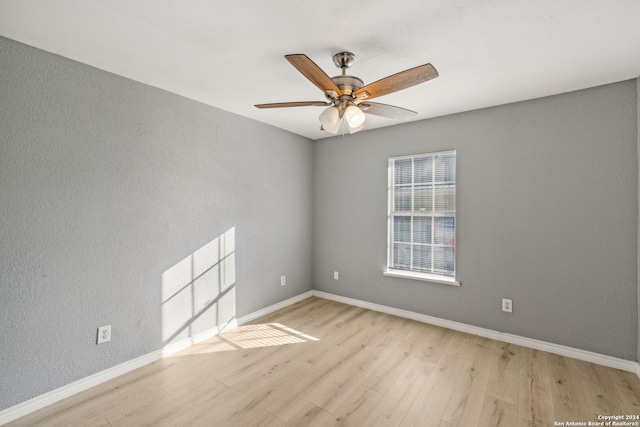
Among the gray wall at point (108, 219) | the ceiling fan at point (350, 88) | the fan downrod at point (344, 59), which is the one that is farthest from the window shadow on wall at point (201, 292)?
the fan downrod at point (344, 59)

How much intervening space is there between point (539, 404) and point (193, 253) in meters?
3.01

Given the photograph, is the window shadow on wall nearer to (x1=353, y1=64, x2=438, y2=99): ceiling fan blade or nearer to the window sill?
the window sill

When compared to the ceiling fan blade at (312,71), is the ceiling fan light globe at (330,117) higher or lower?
lower

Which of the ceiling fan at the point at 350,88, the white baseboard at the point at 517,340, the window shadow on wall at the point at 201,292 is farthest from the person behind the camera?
the window shadow on wall at the point at 201,292

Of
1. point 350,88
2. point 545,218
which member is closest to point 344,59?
point 350,88

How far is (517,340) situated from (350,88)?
2830mm

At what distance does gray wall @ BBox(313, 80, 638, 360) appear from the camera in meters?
2.35

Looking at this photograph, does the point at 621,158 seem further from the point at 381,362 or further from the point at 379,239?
the point at 381,362

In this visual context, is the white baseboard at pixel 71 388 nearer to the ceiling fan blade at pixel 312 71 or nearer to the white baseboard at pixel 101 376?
the white baseboard at pixel 101 376

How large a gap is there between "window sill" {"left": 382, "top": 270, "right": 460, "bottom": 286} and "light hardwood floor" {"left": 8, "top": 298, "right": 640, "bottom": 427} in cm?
56

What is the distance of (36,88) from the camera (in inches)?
75.1

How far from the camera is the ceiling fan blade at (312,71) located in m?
1.44

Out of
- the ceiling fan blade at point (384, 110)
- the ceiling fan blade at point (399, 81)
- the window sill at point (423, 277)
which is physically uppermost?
the ceiling fan blade at point (399, 81)

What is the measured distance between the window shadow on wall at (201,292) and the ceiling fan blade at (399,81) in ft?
6.88
